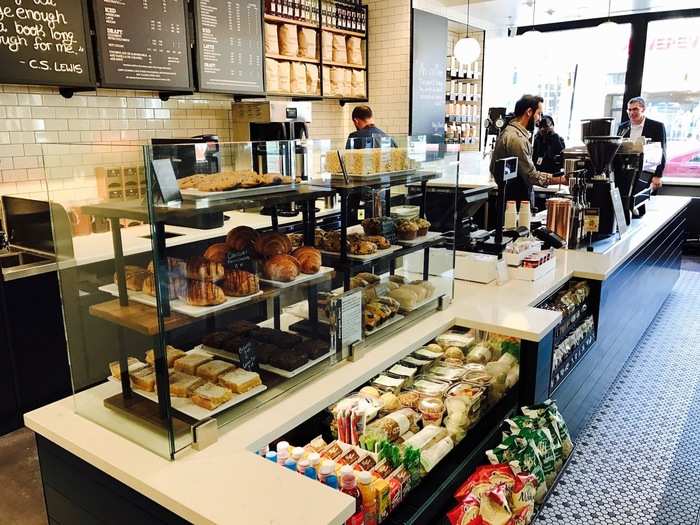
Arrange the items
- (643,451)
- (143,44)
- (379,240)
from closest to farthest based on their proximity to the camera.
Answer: (379,240) < (643,451) < (143,44)

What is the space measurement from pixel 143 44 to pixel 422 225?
2.91 m

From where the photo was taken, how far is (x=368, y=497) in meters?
1.62

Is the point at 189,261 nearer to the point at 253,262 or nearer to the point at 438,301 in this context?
the point at 253,262

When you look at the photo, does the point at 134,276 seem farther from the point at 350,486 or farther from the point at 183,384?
the point at 350,486

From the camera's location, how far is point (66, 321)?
1.64 meters

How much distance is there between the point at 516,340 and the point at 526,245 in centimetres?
80

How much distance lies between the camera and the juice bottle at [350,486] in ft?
5.23

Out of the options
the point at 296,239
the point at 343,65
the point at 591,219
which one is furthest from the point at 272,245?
the point at 343,65

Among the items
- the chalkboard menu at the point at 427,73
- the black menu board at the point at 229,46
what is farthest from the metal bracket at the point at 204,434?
the chalkboard menu at the point at 427,73

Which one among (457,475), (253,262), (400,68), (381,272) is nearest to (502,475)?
(457,475)

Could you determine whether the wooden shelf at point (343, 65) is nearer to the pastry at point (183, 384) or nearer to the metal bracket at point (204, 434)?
the pastry at point (183, 384)

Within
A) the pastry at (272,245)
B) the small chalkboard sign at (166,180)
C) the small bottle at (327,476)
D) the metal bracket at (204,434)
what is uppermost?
the small chalkboard sign at (166,180)

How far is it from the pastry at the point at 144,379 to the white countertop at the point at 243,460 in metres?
0.15

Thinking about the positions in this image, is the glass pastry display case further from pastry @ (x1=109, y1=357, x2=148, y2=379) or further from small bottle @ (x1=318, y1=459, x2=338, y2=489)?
small bottle @ (x1=318, y1=459, x2=338, y2=489)
